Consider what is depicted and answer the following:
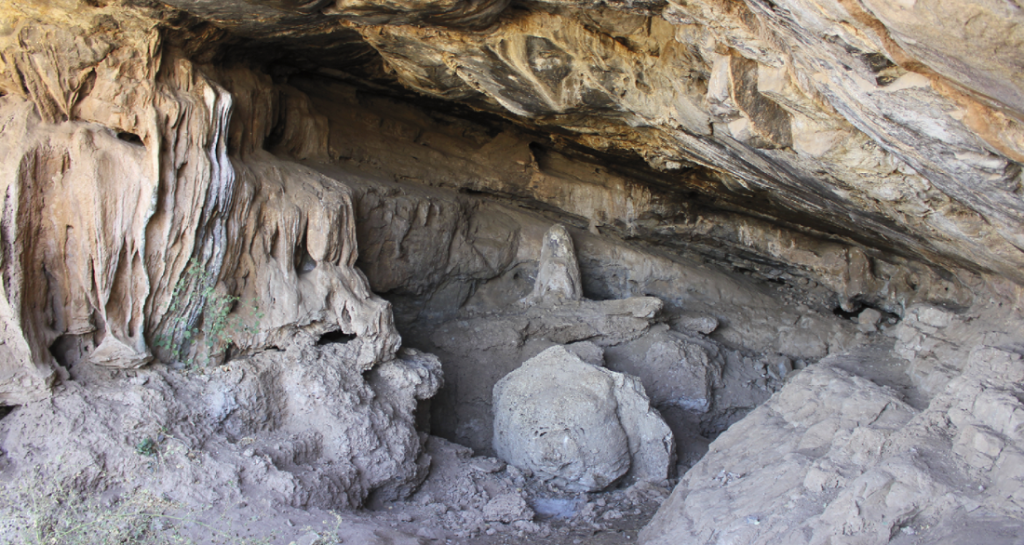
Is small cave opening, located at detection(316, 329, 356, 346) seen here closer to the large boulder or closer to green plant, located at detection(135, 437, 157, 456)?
the large boulder

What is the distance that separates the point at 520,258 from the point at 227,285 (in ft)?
16.2

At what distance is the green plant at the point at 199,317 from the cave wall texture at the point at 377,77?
0.03m

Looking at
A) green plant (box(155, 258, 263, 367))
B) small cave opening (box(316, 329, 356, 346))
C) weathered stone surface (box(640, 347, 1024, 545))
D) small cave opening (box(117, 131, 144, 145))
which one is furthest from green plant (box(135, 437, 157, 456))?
weathered stone surface (box(640, 347, 1024, 545))

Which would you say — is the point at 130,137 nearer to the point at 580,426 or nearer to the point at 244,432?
the point at 244,432

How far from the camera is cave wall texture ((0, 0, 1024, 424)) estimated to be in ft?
10.7

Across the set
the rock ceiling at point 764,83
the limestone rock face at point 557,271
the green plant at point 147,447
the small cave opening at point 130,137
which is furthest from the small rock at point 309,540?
the limestone rock face at point 557,271

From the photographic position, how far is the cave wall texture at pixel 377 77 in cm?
326

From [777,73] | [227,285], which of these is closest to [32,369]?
[227,285]

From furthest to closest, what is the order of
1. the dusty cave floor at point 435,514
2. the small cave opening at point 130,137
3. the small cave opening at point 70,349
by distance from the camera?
the small cave opening at point 130,137 → the small cave opening at point 70,349 → the dusty cave floor at point 435,514

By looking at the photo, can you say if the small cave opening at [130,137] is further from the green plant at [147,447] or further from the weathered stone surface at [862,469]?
the weathered stone surface at [862,469]

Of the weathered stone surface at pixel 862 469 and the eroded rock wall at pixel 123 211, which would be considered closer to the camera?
the weathered stone surface at pixel 862 469

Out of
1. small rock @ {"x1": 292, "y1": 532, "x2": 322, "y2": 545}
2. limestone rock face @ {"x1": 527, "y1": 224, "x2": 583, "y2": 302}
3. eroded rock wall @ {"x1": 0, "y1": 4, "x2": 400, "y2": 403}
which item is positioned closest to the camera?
small rock @ {"x1": 292, "y1": 532, "x2": 322, "y2": 545}

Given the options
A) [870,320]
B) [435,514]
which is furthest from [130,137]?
[870,320]

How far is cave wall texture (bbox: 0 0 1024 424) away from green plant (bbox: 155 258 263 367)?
3 centimetres
